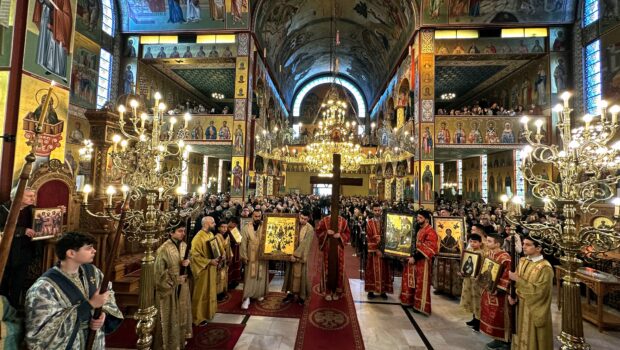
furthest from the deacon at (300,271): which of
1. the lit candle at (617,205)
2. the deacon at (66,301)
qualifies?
the lit candle at (617,205)

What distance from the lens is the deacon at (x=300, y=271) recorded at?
16.9 ft

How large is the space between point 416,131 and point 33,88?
552 inches

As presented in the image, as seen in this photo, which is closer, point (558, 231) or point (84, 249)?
point (84, 249)

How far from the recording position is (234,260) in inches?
243

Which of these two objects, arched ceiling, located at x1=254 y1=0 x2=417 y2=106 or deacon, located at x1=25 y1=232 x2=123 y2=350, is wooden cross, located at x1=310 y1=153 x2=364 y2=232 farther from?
arched ceiling, located at x1=254 y1=0 x2=417 y2=106

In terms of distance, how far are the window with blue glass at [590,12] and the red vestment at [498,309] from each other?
15.3 metres

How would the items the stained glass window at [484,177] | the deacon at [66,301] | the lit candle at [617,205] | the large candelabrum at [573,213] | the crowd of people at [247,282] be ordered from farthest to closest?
the stained glass window at [484,177]
the lit candle at [617,205]
the large candelabrum at [573,213]
the crowd of people at [247,282]
the deacon at [66,301]

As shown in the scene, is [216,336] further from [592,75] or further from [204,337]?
[592,75]

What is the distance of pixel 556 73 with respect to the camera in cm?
1346

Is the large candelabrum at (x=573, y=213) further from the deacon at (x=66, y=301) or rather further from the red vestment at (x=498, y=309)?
the deacon at (x=66, y=301)

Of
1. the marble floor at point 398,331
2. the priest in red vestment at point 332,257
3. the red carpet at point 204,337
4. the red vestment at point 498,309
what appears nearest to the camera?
the red vestment at point 498,309

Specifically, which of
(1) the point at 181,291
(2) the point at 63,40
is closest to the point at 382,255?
(1) the point at 181,291

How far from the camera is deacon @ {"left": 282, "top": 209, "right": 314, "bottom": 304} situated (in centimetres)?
515

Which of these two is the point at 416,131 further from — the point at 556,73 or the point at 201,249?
the point at 201,249
